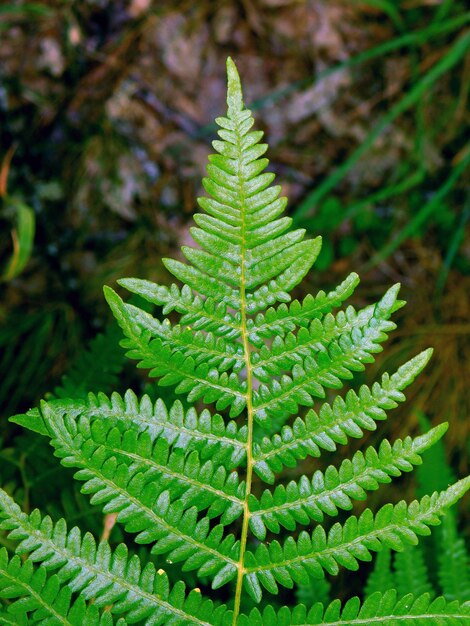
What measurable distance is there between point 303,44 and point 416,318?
59.5 inches

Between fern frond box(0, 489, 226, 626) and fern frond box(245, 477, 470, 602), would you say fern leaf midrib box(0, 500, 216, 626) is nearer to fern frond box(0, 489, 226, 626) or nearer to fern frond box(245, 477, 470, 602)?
fern frond box(0, 489, 226, 626)

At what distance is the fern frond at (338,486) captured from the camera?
108 cm

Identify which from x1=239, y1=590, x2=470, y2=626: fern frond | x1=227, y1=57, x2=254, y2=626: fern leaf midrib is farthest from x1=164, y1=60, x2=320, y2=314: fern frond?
x1=239, y1=590, x2=470, y2=626: fern frond

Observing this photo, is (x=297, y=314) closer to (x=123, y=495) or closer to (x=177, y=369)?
(x=177, y=369)

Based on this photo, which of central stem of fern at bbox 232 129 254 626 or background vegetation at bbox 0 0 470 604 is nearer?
central stem of fern at bbox 232 129 254 626

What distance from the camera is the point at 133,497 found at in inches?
41.9

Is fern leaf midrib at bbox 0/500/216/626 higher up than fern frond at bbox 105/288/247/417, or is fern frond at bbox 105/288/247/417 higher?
fern frond at bbox 105/288/247/417

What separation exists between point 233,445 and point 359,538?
0.27 meters

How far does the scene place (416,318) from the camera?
9.85ft

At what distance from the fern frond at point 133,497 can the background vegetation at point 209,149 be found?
5.12 feet

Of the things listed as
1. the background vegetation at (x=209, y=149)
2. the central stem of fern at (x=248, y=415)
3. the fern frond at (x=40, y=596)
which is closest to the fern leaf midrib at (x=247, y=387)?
the central stem of fern at (x=248, y=415)

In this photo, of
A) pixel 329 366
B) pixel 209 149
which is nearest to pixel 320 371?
pixel 329 366

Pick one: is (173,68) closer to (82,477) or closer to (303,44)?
(303,44)

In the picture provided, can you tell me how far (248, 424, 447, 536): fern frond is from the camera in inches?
42.5
